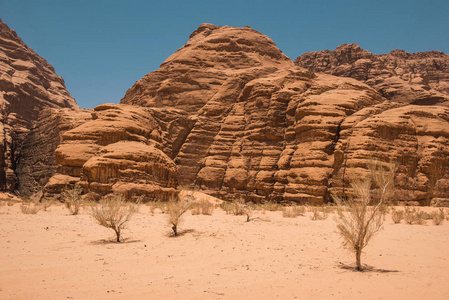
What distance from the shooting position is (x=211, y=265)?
20.5 ft

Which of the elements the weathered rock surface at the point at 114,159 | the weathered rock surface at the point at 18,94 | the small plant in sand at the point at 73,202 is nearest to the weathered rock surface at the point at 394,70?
the weathered rock surface at the point at 114,159

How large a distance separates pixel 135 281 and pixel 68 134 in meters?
21.6

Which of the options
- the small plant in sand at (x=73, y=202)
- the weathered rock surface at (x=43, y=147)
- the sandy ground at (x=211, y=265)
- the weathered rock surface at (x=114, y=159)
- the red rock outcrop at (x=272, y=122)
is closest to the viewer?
the sandy ground at (x=211, y=265)

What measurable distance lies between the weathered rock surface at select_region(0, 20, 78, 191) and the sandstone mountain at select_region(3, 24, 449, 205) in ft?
9.25

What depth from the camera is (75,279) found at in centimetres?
512

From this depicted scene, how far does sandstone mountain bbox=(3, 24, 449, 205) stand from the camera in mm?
22672

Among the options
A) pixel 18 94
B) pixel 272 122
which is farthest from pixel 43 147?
pixel 272 122

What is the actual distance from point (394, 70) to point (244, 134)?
49.8 metres

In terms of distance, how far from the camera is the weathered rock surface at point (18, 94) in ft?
128

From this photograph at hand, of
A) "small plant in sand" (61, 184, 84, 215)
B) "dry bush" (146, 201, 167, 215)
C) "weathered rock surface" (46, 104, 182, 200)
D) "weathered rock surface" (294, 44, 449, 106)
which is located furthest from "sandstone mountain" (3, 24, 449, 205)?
"small plant in sand" (61, 184, 84, 215)

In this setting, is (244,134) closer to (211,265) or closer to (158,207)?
(158,207)

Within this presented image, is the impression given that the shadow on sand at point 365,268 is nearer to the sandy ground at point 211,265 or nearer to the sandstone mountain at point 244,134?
the sandy ground at point 211,265

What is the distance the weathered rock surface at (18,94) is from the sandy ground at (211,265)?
3449 centimetres

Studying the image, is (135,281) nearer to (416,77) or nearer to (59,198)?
(59,198)
